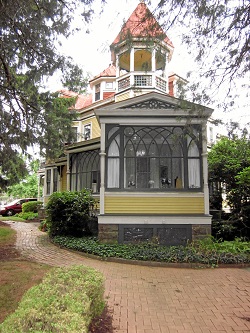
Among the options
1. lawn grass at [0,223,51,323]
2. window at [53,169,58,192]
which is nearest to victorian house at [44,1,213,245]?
lawn grass at [0,223,51,323]

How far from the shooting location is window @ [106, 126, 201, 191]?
9758 mm

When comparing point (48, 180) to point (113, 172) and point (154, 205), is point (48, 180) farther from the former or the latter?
point (154, 205)

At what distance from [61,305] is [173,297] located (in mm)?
2998

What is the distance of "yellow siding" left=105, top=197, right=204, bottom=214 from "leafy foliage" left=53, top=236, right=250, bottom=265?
1068 millimetres

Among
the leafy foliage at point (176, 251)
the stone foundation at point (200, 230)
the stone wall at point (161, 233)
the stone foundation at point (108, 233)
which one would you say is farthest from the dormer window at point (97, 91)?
the stone foundation at point (200, 230)

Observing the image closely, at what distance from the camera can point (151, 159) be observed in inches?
393

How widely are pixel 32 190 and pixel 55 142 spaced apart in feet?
142

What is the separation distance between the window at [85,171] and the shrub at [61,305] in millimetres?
9234

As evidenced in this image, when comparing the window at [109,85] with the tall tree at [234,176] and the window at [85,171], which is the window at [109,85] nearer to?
Answer: the window at [85,171]

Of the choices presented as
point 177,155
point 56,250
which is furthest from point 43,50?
point 56,250

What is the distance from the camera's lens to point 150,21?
5.36 metres

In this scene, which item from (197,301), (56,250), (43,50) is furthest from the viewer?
(56,250)

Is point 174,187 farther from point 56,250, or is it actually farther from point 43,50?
point 43,50

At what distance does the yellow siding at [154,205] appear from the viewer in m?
9.42
